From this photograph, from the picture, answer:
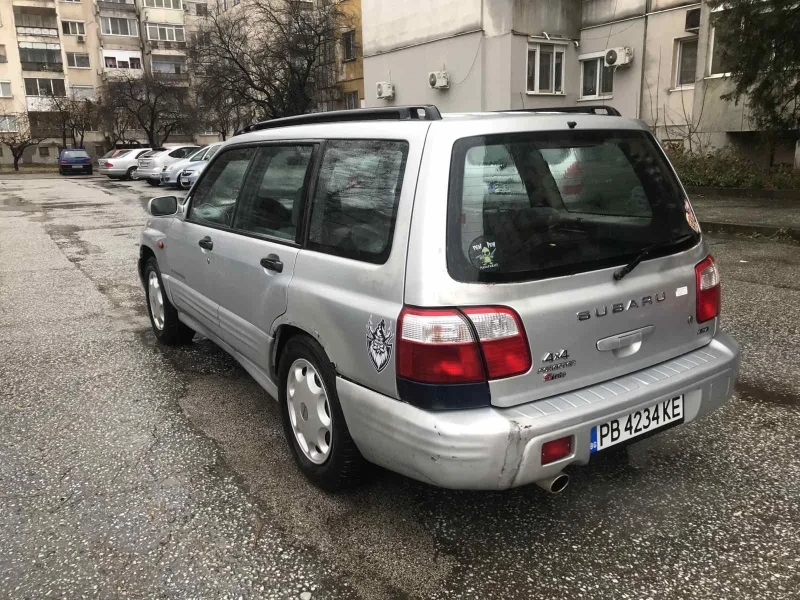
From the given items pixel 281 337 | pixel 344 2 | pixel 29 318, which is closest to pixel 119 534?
pixel 281 337

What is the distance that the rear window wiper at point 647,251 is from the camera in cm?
277

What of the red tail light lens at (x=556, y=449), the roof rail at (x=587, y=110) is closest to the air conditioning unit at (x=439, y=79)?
the roof rail at (x=587, y=110)

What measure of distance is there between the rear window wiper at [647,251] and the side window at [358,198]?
3.15 feet

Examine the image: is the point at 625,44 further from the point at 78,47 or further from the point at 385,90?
the point at 78,47

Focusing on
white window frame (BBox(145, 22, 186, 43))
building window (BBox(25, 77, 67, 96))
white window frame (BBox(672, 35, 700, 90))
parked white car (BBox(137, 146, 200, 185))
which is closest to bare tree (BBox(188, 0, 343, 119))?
parked white car (BBox(137, 146, 200, 185))

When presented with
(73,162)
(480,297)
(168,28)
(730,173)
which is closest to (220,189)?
(480,297)

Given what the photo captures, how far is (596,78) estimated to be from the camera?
23.7m

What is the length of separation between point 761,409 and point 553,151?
2311 millimetres

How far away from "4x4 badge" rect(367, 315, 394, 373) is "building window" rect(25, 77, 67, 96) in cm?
6573

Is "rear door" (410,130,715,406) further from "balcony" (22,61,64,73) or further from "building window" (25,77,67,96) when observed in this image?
"balcony" (22,61,64,73)

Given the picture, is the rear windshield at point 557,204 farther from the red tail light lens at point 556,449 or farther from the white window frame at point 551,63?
the white window frame at point 551,63

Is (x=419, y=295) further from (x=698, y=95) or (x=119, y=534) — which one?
(x=698, y=95)

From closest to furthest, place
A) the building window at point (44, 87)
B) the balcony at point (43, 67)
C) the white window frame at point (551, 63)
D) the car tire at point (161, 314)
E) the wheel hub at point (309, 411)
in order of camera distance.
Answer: the wheel hub at point (309, 411) → the car tire at point (161, 314) → the white window frame at point (551, 63) → the balcony at point (43, 67) → the building window at point (44, 87)

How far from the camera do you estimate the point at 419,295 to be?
246cm
